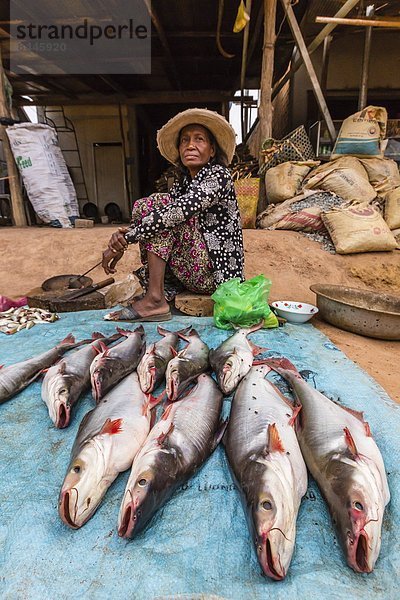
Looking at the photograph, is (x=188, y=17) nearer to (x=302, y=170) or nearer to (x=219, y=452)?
(x=302, y=170)

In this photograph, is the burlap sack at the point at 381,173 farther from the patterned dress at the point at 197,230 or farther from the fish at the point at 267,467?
the fish at the point at 267,467

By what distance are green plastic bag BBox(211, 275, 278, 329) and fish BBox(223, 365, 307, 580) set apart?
0.98 meters

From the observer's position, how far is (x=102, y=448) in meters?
1.38

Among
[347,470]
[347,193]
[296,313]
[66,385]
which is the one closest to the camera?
[347,470]

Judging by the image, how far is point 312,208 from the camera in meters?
5.67

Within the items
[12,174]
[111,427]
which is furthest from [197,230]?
[12,174]

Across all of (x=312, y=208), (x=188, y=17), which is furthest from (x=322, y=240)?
(x=188, y=17)

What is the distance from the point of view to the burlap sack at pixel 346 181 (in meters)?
5.71

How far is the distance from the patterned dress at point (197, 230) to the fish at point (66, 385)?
1.18m

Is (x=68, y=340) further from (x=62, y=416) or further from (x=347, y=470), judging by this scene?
(x=347, y=470)

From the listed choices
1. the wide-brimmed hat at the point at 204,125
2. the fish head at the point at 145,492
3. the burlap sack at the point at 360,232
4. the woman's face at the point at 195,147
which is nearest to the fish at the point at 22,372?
the fish head at the point at 145,492

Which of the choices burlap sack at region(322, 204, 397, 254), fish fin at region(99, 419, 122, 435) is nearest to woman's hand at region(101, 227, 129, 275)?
fish fin at region(99, 419, 122, 435)

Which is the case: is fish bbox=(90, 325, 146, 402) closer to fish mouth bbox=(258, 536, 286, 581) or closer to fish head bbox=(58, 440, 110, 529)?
fish head bbox=(58, 440, 110, 529)

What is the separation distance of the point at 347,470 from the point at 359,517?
0.18 meters
